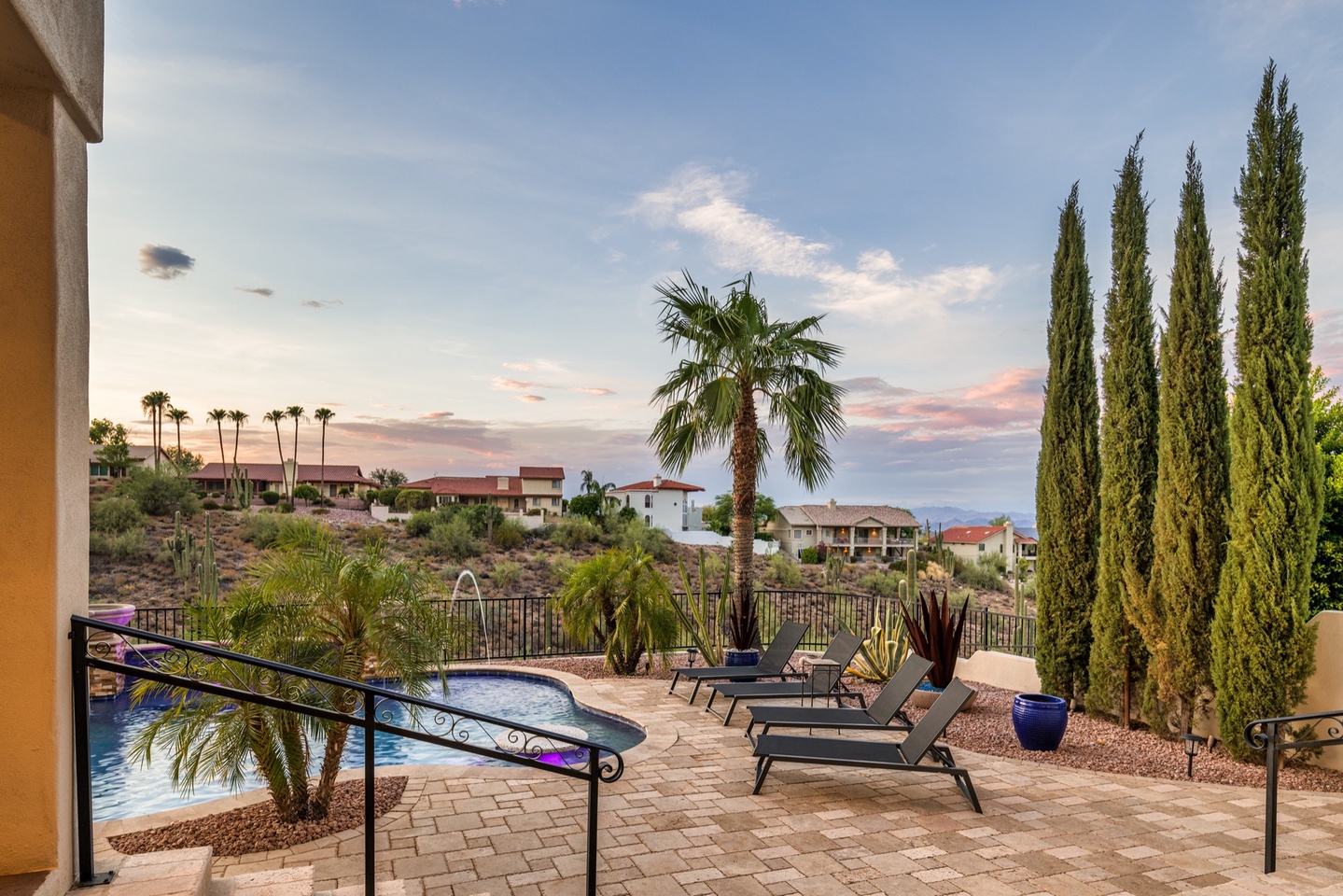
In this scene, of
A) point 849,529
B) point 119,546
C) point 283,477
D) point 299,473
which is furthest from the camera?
point 849,529

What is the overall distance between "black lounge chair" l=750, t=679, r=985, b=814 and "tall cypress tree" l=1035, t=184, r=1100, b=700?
3.84 meters

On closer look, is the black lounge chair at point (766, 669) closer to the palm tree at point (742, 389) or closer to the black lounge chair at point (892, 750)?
the palm tree at point (742, 389)

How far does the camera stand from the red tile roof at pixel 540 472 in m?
44.2

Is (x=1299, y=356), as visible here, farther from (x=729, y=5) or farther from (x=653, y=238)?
(x=653, y=238)

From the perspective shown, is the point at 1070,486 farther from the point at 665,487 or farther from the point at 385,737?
the point at 665,487

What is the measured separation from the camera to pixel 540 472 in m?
44.8

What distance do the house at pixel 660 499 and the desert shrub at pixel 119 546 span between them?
28243 millimetres

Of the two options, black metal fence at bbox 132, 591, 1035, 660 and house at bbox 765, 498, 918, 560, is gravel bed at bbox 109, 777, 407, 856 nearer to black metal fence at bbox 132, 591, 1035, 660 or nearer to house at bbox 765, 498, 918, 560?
black metal fence at bbox 132, 591, 1035, 660

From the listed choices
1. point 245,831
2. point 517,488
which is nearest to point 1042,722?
point 245,831

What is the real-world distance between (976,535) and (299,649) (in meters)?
51.1

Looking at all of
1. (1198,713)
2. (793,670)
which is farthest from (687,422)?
(1198,713)

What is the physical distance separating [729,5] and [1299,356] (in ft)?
26.8

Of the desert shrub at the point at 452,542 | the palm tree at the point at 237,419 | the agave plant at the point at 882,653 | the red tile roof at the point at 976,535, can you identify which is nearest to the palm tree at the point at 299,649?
the agave plant at the point at 882,653

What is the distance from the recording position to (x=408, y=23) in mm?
10562
